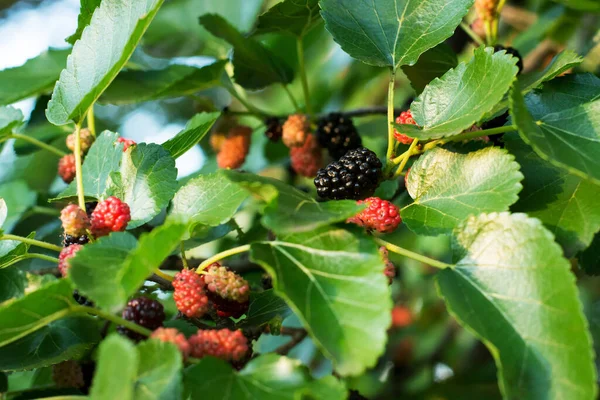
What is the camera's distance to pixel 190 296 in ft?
2.38

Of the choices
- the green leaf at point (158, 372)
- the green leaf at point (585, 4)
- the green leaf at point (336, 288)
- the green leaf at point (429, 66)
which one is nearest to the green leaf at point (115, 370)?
the green leaf at point (158, 372)

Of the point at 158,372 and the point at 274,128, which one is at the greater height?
the point at 158,372

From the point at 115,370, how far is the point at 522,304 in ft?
1.30

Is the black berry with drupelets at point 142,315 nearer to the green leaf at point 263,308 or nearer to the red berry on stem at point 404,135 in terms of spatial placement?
the green leaf at point 263,308

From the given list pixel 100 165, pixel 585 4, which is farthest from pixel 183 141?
pixel 585 4

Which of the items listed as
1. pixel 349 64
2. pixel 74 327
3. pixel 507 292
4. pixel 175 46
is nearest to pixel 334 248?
pixel 507 292

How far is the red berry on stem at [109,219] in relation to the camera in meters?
0.77

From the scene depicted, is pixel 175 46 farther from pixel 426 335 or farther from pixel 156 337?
pixel 426 335

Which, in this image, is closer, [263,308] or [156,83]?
[263,308]

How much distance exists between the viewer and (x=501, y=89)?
71 cm

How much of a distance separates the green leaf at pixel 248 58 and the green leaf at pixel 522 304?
568 mm

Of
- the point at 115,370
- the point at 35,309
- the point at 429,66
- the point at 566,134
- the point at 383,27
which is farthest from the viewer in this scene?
the point at 429,66

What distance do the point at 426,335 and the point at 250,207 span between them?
3.12 ft

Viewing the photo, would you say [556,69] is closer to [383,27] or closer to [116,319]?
[383,27]
